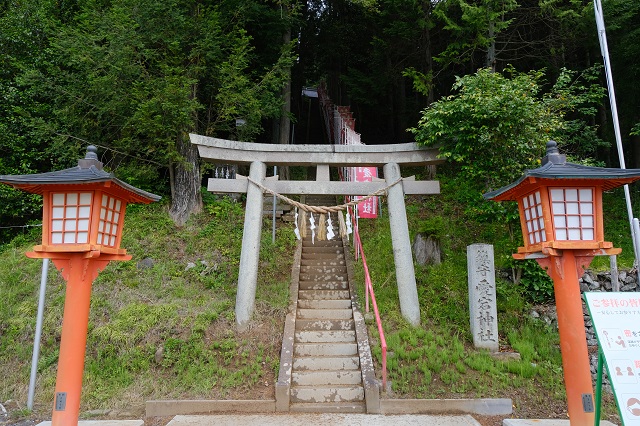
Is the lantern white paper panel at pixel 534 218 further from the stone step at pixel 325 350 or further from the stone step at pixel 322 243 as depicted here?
the stone step at pixel 322 243

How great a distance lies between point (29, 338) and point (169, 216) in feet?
15.8

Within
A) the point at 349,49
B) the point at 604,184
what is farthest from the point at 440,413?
the point at 349,49

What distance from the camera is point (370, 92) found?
18.8 meters

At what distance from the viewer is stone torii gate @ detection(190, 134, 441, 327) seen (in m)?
8.20

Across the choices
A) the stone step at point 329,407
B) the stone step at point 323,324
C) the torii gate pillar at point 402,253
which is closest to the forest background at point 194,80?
the torii gate pillar at point 402,253

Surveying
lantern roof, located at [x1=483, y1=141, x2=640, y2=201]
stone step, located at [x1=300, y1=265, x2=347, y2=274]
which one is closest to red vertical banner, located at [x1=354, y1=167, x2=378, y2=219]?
stone step, located at [x1=300, y1=265, x2=347, y2=274]

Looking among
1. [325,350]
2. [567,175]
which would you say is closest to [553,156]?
[567,175]

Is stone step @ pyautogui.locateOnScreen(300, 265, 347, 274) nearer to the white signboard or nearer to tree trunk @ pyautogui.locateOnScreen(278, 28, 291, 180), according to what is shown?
tree trunk @ pyautogui.locateOnScreen(278, 28, 291, 180)

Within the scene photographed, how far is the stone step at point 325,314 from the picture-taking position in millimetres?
8562

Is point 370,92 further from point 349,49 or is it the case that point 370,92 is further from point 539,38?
point 539,38

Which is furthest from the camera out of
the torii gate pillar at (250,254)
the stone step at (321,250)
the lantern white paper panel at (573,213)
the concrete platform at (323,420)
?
the stone step at (321,250)

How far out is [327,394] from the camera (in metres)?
6.61

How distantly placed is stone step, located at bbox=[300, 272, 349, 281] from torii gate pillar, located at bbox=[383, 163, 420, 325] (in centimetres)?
205

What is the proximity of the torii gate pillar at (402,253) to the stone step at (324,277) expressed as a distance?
6.71 ft
